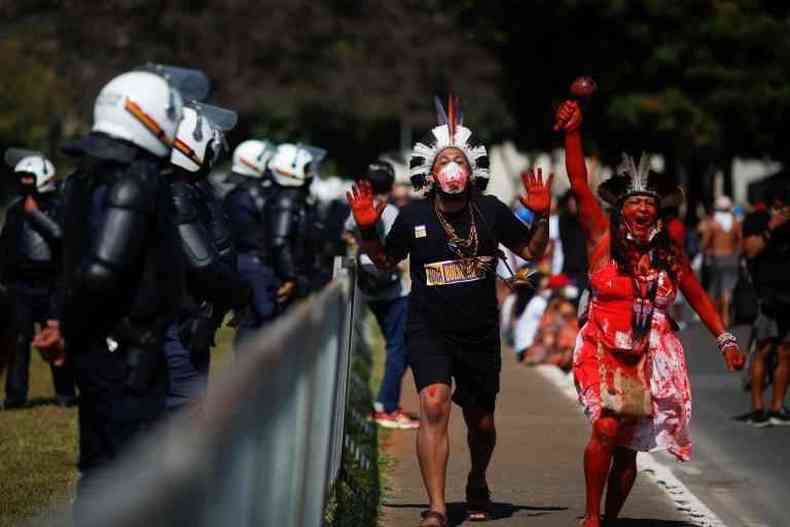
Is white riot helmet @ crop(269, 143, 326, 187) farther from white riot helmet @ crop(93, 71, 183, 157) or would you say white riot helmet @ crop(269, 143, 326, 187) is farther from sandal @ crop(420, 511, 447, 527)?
white riot helmet @ crop(93, 71, 183, 157)

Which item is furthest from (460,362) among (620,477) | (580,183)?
(580,183)

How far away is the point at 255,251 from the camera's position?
14.0 m

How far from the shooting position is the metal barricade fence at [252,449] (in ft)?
10.3

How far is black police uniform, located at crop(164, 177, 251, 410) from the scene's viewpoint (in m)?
7.34

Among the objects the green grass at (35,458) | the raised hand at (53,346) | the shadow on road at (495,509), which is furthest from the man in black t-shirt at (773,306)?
the raised hand at (53,346)

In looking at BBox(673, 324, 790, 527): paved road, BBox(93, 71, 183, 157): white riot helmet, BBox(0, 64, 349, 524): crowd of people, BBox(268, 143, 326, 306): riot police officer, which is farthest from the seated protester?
BBox(93, 71, 183, 157): white riot helmet

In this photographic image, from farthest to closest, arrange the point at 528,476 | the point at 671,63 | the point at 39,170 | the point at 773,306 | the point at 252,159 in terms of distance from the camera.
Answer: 1. the point at 671,63
2. the point at 252,159
3. the point at 39,170
4. the point at 773,306
5. the point at 528,476

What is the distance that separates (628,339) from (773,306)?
225 inches

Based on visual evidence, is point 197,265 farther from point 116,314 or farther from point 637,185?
point 637,185

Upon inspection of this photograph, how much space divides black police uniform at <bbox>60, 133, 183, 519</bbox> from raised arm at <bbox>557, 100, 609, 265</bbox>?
2500 mm

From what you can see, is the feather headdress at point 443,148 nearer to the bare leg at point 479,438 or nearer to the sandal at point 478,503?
the bare leg at point 479,438

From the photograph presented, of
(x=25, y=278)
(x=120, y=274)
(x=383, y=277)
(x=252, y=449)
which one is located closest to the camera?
(x=252, y=449)

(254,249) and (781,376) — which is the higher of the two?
(254,249)

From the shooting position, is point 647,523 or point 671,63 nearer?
point 647,523
